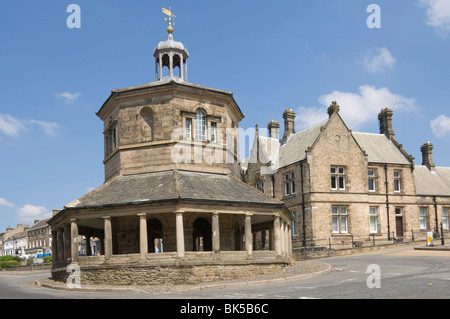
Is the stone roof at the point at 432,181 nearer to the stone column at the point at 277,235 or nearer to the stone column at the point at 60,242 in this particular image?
the stone column at the point at 277,235

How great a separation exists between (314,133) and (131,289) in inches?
1046

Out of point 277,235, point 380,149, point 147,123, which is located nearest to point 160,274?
point 277,235

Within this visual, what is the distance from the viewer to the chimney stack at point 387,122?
45.9 m

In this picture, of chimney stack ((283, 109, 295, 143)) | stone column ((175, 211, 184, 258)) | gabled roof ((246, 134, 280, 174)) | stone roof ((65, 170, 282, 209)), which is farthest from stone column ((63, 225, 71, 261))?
chimney stack ((283, 109, 295, 143))

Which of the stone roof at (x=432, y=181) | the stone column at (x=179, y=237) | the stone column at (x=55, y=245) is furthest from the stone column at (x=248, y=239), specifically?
the stone roof at (x=432, y=181)

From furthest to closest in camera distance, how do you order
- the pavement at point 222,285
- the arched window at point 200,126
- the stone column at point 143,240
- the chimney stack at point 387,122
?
the chimney stack at point 387,122
the arched window at point 200,126
the stone column at point 143,240
the pavement at point 222,285

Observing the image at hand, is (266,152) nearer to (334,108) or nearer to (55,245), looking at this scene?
(334,108)

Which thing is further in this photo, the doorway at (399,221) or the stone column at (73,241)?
the doorway at (399,221)

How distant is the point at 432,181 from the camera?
46.4 metres

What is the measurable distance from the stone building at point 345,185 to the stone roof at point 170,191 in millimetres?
14493

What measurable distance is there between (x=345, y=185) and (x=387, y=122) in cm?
1016

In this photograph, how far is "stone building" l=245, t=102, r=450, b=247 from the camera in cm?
3878

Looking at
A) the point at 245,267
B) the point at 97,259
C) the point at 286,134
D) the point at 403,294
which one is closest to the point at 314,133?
the point at 286,134

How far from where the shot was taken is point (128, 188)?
23.9 m
